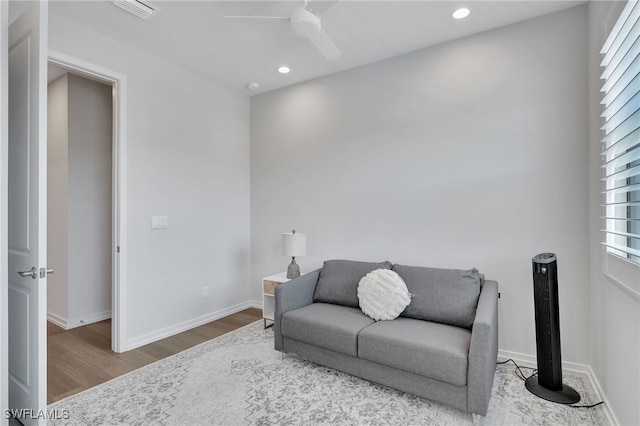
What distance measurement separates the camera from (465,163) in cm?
288

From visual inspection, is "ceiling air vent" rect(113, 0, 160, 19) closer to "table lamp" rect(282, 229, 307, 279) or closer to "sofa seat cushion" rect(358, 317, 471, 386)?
"table lamp" rect(282, 229, 307, 279)

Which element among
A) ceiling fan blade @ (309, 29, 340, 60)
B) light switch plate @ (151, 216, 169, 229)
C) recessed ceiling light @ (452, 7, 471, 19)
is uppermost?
recessed ceiling light @ (452, 7, 471, 19)

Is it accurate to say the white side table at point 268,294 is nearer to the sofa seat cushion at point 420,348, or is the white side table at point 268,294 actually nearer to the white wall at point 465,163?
the white wall at point 465,163

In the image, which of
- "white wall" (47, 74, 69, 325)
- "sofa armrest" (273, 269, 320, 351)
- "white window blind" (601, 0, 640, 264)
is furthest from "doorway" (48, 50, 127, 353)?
"white window blind" (601, 0, 640, 264)

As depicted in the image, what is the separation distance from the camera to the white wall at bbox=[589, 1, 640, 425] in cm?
163

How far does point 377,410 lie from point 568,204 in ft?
6.87

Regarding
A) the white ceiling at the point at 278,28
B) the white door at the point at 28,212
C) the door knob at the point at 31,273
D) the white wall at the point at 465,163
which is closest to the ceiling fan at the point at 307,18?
the white ceiling at the point at 278,28

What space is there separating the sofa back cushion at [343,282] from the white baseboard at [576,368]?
120 cm

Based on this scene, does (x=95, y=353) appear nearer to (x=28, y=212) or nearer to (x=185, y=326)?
(x=185, y=326)

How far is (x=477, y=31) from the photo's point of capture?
2789mm

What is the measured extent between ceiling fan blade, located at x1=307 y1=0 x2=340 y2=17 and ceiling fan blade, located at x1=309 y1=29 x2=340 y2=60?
0.14 meters

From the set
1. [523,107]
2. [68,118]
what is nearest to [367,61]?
[523,107]

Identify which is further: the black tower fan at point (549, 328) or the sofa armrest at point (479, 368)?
the black tower fan at point (549, 328)

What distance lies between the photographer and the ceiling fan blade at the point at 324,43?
7.26 ft
